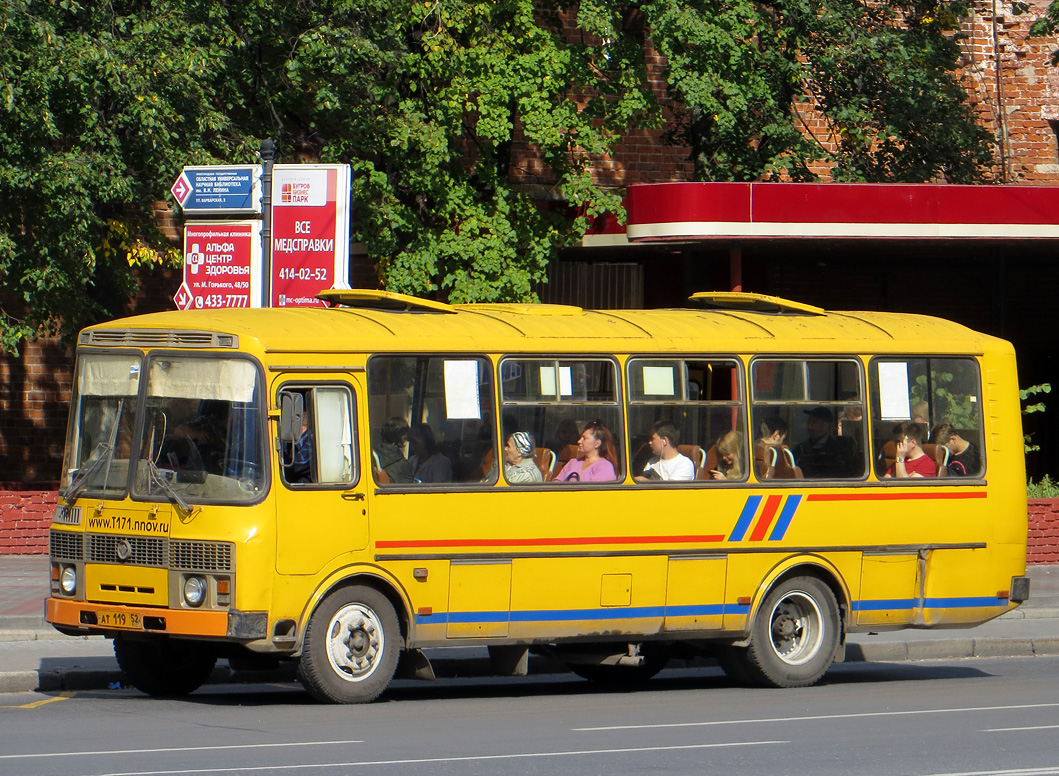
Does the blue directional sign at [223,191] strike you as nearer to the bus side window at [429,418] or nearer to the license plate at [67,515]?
the bus side window at [429,418]

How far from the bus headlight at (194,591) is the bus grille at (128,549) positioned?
0.23 m

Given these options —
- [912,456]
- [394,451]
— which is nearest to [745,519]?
[912,456]

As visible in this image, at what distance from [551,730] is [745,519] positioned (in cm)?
310

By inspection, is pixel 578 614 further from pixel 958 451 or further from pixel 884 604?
pixel 958 451

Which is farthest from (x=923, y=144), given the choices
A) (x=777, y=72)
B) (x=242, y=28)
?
(x=242, y=28)

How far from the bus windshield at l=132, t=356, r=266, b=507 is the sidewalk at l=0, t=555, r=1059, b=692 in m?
2.16

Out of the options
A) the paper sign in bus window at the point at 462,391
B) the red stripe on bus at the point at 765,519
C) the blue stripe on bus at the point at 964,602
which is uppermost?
the paper sign in bus window at the point at 462,391

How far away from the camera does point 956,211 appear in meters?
23.6

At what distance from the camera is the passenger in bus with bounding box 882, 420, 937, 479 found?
14.0 metres

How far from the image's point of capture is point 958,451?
14.2 metres

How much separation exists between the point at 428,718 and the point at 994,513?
5.47 metres

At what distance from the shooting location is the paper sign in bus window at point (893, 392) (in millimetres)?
14000

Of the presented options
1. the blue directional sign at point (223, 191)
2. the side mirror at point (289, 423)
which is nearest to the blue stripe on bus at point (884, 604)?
the side mirror at point (289, 423)

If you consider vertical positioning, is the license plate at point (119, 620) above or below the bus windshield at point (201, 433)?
below
